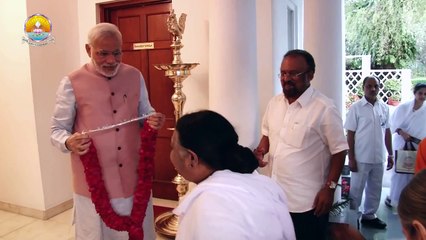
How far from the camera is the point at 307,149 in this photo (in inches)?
74.8

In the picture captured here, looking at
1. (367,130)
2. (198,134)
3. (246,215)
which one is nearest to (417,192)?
(246,215)

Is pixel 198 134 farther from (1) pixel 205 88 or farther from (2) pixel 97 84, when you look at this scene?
A: (1) pixel 205 88

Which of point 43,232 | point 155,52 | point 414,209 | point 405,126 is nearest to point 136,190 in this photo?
point 414,209

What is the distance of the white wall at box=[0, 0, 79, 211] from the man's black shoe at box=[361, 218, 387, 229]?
10.2ft

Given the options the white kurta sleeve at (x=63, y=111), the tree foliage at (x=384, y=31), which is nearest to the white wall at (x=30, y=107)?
the white kurta sleeve at (x=63, y=111)

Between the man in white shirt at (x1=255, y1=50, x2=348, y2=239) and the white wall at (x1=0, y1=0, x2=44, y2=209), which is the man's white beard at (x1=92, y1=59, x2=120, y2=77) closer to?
the man in white shirt at (x1=255, y1=50, x2=348, y2=239)

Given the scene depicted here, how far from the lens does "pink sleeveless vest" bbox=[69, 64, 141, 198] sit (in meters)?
1.75

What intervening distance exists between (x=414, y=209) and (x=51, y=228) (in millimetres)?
3397

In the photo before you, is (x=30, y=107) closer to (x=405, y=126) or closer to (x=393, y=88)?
(x=405, y=126)

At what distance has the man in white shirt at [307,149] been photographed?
1876 mm

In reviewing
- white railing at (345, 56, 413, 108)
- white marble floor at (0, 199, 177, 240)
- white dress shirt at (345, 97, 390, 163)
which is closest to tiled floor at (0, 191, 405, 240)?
white marble floor at (0, 199, 177, 240)

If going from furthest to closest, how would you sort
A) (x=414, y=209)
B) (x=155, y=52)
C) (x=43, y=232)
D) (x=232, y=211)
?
(x=155, y=52) < (x=43, y=232) < (x=232, y=211) < (x=414, y=209)

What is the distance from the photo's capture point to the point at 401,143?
12.8 feet

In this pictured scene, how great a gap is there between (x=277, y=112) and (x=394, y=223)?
2.26 m
